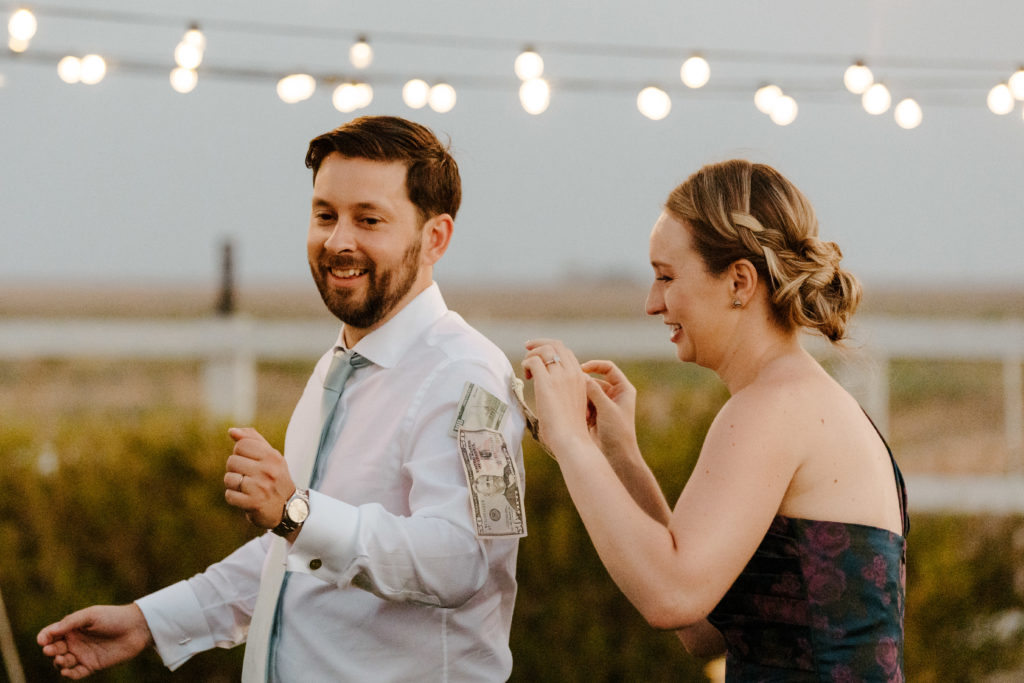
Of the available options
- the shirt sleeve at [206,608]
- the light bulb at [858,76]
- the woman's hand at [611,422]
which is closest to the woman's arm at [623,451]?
the woman's hand at [611,422]

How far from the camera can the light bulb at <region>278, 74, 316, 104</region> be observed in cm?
416

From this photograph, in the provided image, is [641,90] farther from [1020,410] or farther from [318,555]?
[318,555]

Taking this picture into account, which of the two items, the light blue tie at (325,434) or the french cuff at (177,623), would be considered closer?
the light blue tie at (325,434)

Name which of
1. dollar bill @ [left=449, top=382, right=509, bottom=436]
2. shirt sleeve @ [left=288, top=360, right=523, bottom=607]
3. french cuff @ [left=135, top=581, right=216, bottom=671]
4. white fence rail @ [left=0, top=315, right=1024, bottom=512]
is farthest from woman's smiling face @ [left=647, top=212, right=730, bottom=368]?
white fence rail @ [left=0, top=315, right=1024, bottom=512]

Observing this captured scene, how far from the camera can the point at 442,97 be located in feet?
13.9

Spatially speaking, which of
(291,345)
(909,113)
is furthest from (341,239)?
(291,345)

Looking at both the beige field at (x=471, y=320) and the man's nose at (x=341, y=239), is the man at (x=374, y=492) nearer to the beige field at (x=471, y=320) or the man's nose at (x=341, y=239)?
the man's nose at (x=341, y=239)

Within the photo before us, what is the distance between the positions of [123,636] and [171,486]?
7.12 feet

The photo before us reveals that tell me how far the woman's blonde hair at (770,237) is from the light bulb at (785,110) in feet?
8.33

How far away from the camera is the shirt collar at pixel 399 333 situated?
1.90 metres

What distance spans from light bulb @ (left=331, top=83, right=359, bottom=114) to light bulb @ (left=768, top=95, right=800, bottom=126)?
1.60 m

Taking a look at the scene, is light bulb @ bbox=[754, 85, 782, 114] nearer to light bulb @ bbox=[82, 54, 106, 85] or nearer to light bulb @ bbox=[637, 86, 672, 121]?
light bulb @ bbox=[637, 86, 672, 121]

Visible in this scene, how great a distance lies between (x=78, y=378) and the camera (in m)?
14.5

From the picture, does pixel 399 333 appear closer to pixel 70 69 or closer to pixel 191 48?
pixel 191 48
